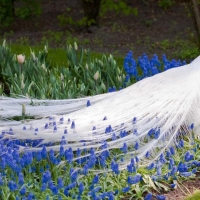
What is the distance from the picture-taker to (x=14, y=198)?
3070 millimetres

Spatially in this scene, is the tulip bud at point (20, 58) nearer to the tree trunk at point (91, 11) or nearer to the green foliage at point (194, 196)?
the green foliage at point (194, 196)

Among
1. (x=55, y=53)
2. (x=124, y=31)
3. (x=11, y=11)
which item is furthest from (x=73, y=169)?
(x=11, y=11)

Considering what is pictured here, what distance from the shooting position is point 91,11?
1077cm

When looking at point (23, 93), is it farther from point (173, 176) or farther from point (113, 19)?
point (113, 19)

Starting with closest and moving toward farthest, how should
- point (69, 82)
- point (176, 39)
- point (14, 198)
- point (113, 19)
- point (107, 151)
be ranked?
point (14, 198) < point (107, 151) < point (69, 82) < point (176, 39) < point (113, 19)

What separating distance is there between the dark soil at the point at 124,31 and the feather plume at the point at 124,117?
15.8 feet

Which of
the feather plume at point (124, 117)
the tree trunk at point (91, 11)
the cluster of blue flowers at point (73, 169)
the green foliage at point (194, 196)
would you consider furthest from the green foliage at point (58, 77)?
the tree trunk at point (91, 11)

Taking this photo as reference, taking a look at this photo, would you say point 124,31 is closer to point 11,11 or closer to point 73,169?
point 11,11

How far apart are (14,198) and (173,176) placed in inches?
41.3

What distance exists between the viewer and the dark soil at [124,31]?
966 centimetres

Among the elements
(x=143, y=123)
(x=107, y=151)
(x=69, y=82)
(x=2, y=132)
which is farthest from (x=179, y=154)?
(x=69, y=82)

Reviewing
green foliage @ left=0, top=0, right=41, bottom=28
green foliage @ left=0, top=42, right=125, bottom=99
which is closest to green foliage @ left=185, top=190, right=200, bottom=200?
green foliage @ left=0, top=42, right=125, bottom=99

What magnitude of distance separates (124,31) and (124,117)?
23.1ft

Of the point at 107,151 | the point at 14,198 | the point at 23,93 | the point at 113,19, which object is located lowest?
the point at 14,198
